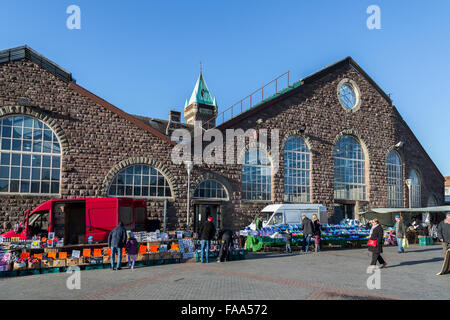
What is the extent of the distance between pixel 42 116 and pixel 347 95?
18319 millimetres

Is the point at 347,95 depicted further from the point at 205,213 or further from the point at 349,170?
the point at 205,213

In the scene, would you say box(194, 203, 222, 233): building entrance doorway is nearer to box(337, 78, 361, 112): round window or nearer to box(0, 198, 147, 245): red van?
box(0, 198, 147, 245): red van

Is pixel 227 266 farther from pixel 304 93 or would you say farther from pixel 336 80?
pixel 336 80

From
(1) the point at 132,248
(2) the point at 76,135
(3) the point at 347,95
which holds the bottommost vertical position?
(1) the point at 132,248

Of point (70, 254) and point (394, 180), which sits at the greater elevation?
point (394, 180)

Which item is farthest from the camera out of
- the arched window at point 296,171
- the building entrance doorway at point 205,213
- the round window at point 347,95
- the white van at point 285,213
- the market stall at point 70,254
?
the round window at point 347,95

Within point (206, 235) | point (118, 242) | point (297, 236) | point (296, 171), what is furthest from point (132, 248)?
point (296, 171)

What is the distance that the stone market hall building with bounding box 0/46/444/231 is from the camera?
1752 cm

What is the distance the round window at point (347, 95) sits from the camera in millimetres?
26047

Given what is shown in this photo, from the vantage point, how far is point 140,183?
19.3 metres

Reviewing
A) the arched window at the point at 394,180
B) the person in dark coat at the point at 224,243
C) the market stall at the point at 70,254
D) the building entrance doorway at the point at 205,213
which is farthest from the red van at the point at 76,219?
the arched window at the point at 394,180

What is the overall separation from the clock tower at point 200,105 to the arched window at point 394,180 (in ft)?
108

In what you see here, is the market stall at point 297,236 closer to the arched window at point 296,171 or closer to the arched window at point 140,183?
the arched window at point 296,171

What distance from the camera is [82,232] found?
15.3m
